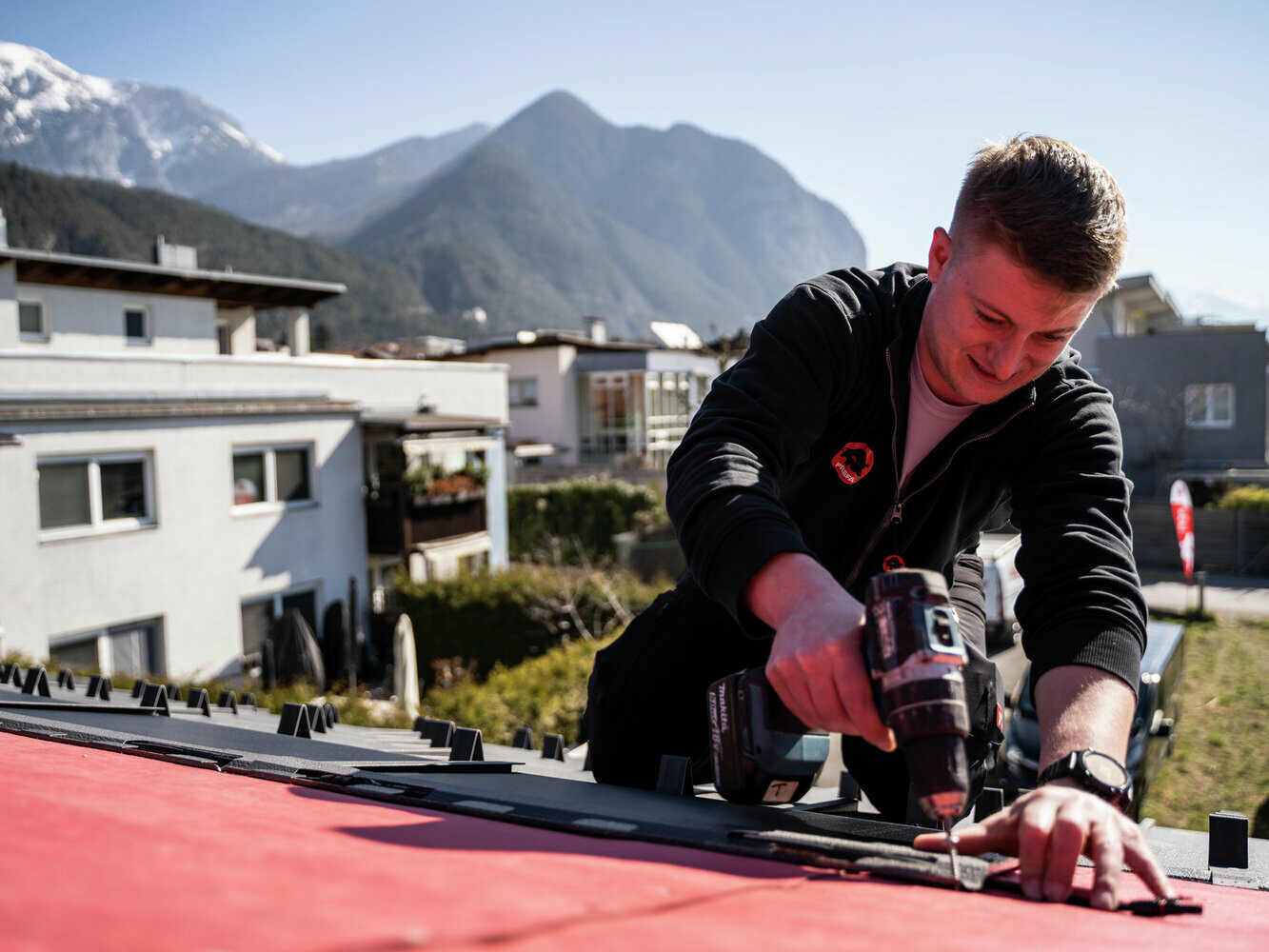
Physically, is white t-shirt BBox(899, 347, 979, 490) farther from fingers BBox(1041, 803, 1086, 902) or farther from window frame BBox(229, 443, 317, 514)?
window frame BBox(229, 443, 317, 514)

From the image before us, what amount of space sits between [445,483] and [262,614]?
490 cm

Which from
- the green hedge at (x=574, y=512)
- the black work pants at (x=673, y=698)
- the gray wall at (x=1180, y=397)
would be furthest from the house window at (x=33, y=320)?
the gray wall at (x=1180, y=397)

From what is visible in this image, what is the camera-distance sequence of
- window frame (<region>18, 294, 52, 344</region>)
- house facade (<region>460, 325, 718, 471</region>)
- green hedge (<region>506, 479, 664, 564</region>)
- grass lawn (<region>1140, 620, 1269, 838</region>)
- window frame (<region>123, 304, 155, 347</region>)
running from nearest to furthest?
grass lawn (<region>1140, 620, 1269, 838</region>) < window frame (<region>18, 294, 52, 344</region>) < window frame (<region>123, 304, 155, 347</region>) < green hedge (<region>506, 479, 664, 564</region>) < house facade (<region>460, 325, 718, 471</region>)

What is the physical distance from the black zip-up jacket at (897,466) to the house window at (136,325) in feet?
85.7

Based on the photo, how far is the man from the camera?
1.54 metres

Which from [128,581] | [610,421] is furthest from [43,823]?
[610,421]

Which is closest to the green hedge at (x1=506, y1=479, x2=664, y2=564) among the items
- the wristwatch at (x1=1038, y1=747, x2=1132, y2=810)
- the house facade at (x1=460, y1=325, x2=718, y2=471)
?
the house facade at (x1=460, y1=325, x2=718, y2=471)

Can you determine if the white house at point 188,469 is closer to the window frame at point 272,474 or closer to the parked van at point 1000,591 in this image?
the window frame at point 272,474

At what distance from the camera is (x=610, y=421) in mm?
41781

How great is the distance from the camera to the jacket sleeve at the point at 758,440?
1726mm

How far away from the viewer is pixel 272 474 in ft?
65.0

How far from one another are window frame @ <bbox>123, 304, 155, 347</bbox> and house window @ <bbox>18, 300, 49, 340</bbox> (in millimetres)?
1823

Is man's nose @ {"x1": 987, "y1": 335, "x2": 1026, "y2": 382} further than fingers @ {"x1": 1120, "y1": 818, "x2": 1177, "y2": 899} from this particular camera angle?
Yes

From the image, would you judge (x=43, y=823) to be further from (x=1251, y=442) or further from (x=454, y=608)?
(x=1251, y=442)
